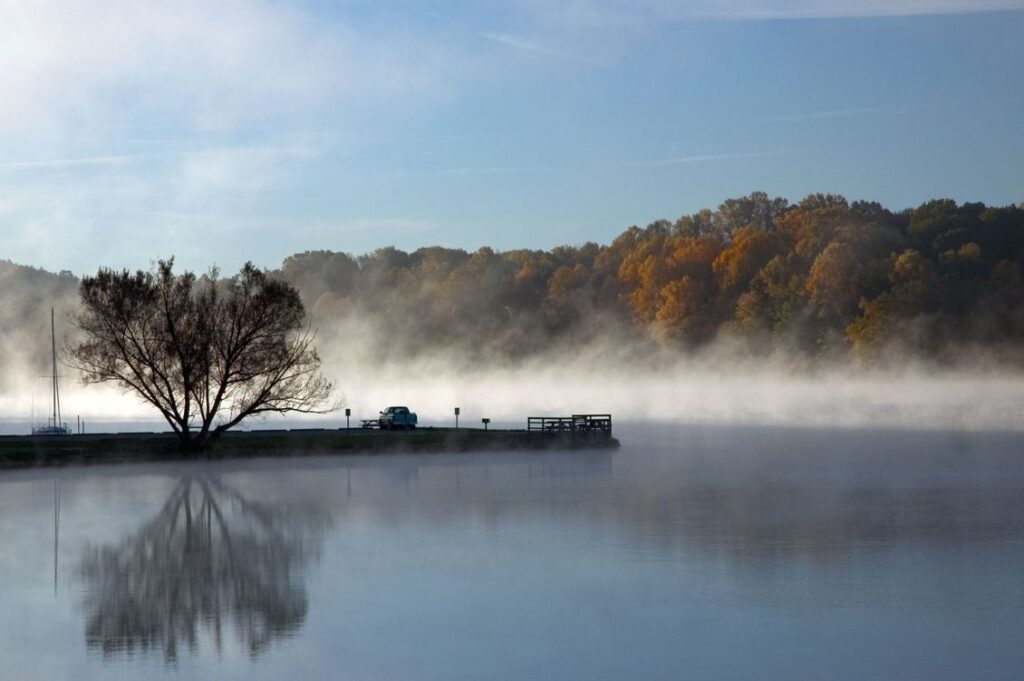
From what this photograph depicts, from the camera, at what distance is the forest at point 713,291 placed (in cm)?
10712

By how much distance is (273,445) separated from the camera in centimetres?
5284

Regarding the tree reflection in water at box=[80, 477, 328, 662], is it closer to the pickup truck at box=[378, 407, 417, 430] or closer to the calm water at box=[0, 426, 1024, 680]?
the calm water at box=[0, 426, 1024, 680]

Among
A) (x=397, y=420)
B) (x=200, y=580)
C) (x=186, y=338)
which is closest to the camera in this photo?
(x=200, y=580)

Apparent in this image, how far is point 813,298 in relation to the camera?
362ft

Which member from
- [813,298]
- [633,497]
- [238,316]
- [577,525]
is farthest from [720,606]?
[813,298]

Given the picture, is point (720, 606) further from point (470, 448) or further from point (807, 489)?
point (470, 448)

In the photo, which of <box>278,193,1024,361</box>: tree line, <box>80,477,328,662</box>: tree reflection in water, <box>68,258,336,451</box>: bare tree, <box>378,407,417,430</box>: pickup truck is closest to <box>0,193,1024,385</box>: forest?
<box>278,193,1024,361</box>: tree line

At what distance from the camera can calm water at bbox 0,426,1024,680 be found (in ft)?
52.5

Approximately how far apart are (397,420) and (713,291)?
2575 inches

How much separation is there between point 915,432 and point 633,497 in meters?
45.8

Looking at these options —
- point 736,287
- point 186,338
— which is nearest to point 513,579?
point 186,338

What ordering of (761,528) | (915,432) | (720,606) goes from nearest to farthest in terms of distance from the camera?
(720,606)
(761,528)
(915,432)

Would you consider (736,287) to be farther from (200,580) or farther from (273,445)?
(200,580)

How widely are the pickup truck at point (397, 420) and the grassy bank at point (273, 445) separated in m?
3.44
